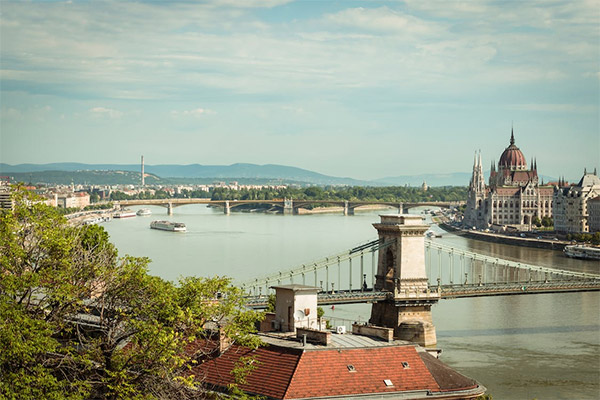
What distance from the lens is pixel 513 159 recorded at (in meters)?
104

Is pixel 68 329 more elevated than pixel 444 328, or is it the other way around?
pixel 68 329

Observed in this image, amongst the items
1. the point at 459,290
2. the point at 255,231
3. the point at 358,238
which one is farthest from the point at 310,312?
the point at 255,231

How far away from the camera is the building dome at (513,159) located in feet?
339

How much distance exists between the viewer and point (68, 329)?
39.7 feet

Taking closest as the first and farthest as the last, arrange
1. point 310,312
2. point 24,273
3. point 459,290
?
point 24,273
point 310,312
point 459,290

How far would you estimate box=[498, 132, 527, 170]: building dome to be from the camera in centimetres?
10346

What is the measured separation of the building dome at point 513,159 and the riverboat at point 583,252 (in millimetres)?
47708

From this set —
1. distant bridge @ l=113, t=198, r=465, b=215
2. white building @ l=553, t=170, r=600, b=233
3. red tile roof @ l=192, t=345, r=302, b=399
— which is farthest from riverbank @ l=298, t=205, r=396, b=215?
red tile roof @ l=192, t=345, r=302, b=399

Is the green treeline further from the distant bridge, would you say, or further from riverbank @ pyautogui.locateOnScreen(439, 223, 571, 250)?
riverbank @ pyautogui.locateOnScreen(439, 223, 571, 250)

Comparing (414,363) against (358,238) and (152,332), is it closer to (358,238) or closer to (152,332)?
(152,332)

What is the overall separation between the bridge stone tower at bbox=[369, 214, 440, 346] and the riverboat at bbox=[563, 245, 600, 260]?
107ft

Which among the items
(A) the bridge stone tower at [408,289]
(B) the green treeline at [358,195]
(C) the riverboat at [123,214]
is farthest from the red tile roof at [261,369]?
(B) the green treeline at [358,195]

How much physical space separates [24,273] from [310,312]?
5.46 metres

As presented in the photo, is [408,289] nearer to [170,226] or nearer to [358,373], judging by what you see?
[358,373]
